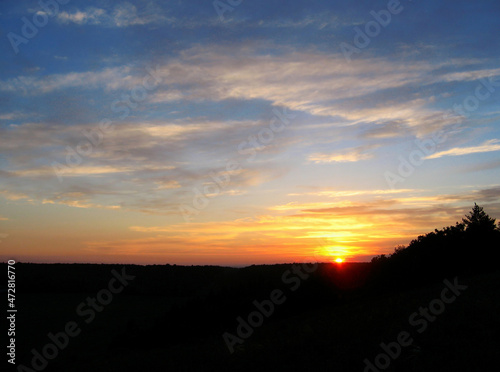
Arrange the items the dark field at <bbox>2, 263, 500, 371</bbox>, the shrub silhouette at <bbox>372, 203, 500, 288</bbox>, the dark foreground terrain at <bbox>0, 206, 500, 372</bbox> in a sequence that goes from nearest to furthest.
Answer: the dark field at <bbox>2, 263, 500, 371</bbox>, the dark foreground terrain at <bbox>0, 206, 500, 372</bbox>, the shrub silhouette at <bbox>372, 203, 500, 288</bbox>

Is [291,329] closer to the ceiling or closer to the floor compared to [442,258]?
closer to the floor

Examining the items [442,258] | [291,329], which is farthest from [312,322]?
[442,258]

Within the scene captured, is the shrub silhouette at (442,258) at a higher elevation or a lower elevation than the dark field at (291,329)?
higher

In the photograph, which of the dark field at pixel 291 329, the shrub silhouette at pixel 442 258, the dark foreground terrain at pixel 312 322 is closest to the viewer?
the dark field at pixel 291 329

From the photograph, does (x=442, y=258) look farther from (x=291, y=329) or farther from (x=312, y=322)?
(x=291, y=329)

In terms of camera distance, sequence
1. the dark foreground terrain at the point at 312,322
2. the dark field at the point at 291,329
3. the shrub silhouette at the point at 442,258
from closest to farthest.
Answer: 1. the dark field at the point at 291,329
2. the dark foreground terrain at the point at 312,322
3. the shrub silhouette at the point at 442,258

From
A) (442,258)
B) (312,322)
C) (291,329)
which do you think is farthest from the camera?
(442,258)

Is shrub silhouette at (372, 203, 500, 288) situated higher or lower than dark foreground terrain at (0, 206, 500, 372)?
higher

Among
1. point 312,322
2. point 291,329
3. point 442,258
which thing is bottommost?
point 291,329

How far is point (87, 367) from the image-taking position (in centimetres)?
1542

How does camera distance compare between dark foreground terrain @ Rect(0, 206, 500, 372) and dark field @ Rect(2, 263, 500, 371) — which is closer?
dark field @ Rect(2, 263, 500, 371)

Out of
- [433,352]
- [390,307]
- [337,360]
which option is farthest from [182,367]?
[390,307]

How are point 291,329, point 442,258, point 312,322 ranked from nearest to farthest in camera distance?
point 291,329, point 312,322, point 442,258

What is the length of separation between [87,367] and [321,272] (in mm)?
14702
